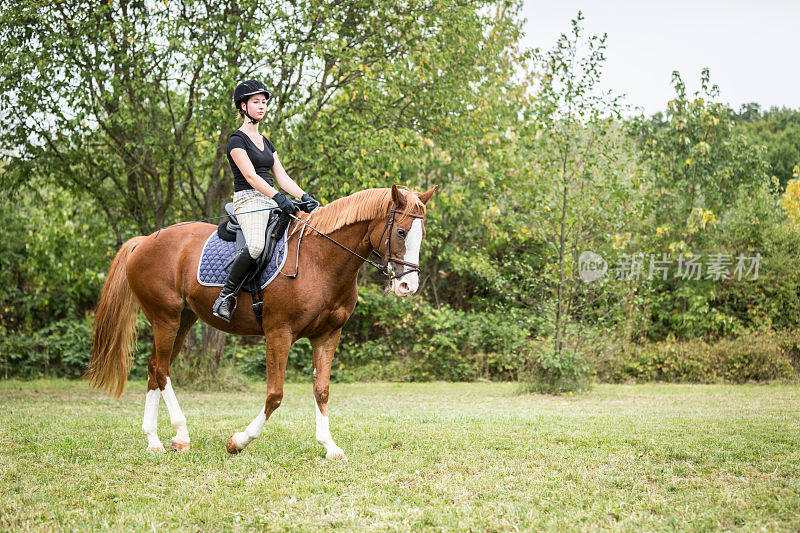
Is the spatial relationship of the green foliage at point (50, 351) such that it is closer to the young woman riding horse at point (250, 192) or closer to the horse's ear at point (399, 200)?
the young woman riding horse at point (250, 192)

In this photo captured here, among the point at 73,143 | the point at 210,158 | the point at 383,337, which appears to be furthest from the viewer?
the point at 383,337

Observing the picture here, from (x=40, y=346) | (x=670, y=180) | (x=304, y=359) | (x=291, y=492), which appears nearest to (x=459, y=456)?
(x=291, y=492)

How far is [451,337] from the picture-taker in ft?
54.7

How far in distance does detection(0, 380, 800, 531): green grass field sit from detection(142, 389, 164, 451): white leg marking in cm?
16

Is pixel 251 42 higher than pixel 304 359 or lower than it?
higher

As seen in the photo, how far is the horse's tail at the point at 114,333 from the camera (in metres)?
6.84

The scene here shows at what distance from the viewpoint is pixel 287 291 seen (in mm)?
5727

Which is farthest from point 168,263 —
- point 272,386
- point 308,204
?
point 272,386

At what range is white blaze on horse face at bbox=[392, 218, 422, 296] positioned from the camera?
5223 mm

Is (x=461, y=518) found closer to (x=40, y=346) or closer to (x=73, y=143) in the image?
(x=73, y=143)

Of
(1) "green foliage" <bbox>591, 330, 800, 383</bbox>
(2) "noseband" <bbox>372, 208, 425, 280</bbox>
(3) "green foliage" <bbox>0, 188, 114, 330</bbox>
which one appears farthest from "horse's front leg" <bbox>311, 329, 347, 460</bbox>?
(3) "green foliage" <bbox>0, 188, 114, 330</bbox>

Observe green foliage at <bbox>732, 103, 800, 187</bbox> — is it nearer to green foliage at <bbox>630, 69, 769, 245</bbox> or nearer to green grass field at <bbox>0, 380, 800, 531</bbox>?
green foliage at <bbox>630, 69, 769, 245</bbox>

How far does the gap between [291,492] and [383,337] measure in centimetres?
1277

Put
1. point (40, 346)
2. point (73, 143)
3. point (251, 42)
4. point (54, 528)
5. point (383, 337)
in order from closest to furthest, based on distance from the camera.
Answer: point (54, 528)
point (251, 42)
point (73, 143)
point (40, 346)
point (383, 337)
